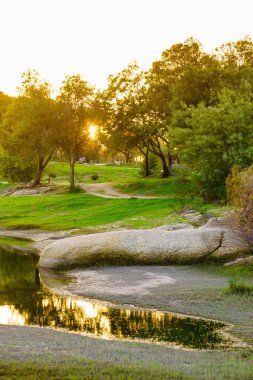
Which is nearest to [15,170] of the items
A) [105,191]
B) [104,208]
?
[105,191]

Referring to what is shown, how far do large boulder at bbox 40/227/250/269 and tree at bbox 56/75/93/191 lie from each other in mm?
38002

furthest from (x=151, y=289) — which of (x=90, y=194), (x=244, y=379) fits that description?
(x=90, y=194)

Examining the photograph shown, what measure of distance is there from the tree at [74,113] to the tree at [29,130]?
1374mm

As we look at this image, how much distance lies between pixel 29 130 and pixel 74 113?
6.99m

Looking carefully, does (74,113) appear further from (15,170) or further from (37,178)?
(15,170)

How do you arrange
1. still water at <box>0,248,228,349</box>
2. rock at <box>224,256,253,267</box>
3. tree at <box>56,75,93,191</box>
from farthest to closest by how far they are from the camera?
tree at <box>56,75,93,191</box>
rock at <box>224,256,253,267</box>
still water at <box>0,248,228,349</box>

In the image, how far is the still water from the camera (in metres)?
15.7

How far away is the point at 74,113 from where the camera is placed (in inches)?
2616

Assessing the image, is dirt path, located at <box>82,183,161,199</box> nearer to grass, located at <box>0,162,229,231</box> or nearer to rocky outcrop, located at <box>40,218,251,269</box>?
grass, located at <box>0,162,229,231</box>

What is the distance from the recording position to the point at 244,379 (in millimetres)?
10555

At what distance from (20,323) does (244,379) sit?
8385mm

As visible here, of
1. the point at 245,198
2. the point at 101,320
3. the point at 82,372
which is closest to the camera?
the point at 82,372

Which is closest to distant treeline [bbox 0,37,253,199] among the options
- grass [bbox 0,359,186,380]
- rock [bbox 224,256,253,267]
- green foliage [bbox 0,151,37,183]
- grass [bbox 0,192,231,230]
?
green foliage [bbox 0,151,37,183]

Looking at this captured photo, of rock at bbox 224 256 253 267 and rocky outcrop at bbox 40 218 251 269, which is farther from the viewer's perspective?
rocky outcrop at bbox 40 218 251 269
